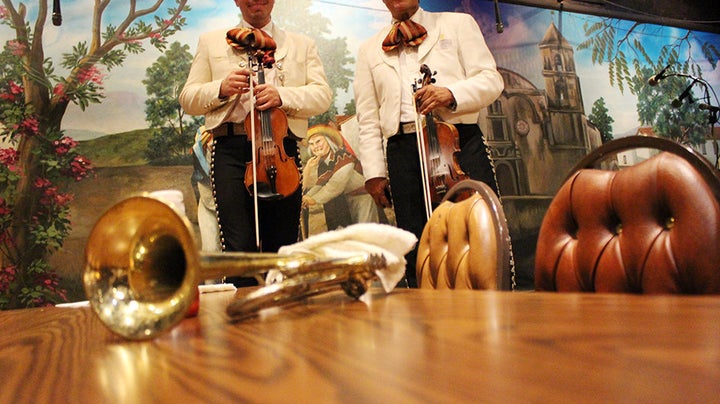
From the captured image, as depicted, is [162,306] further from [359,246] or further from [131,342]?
[359,246]

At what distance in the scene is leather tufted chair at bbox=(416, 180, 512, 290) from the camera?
1.29m

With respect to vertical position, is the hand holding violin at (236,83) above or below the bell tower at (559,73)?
below

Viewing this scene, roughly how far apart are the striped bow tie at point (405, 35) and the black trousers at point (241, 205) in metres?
0.72

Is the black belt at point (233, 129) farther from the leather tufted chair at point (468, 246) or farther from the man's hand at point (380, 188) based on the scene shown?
the leather tufted chair at point (468, 246)

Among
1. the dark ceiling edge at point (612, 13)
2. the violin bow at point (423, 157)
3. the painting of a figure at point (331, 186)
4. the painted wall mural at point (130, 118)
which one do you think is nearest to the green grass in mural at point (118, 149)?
the painted wall mural at point (130, 118)

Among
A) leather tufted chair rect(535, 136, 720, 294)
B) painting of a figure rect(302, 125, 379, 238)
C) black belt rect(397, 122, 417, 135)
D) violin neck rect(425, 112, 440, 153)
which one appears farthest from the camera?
painting of a figure rect(302, 125, 379, 238)

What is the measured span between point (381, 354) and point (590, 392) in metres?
0.19

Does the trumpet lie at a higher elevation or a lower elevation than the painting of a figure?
lower

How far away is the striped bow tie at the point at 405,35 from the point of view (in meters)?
2.81

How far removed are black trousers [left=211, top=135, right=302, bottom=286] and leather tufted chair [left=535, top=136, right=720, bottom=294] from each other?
60.5 inches

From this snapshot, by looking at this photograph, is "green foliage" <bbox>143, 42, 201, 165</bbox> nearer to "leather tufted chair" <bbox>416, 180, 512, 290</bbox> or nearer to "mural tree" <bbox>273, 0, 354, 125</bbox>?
"mural tree" <bbox>273, 0, 354, 125</bbox>

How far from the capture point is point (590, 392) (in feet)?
0.94

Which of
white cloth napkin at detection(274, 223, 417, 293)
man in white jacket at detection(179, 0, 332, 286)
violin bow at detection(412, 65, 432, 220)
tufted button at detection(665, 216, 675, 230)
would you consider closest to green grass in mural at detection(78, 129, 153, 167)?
man in white jacket at detection(179, 0, 332, 286)

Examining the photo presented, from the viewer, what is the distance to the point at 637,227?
1.04 metres
